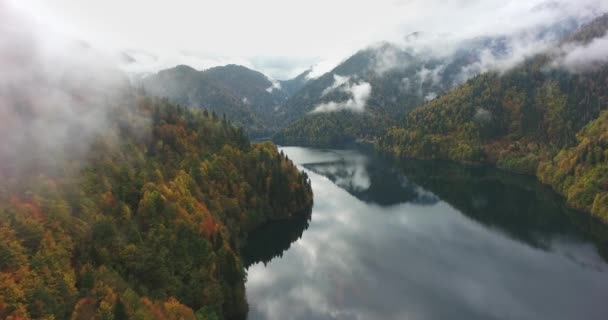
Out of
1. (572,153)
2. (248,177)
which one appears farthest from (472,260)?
(572,153)

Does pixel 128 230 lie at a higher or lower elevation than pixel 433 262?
higher

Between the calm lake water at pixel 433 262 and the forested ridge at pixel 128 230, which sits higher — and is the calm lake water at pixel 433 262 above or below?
below

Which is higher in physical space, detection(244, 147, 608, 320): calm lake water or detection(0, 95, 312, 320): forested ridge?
detection(0, 95, 312, 320): forested ridge

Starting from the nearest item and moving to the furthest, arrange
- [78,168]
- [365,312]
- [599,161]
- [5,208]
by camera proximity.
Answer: [5,208] < [365,312] < [78,168] < [599,161]

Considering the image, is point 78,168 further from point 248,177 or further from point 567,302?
point 567,302

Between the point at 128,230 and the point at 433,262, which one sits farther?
the point at 433,262
